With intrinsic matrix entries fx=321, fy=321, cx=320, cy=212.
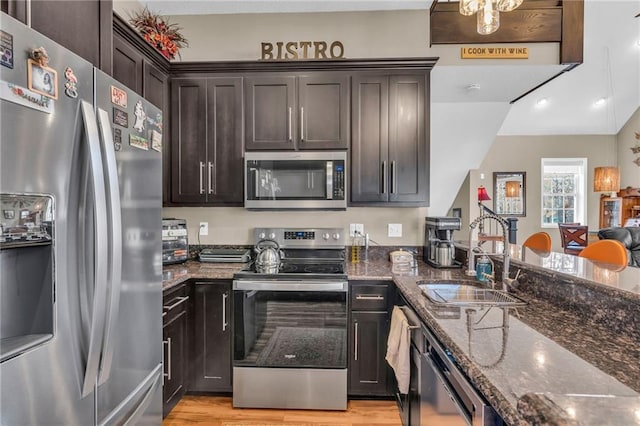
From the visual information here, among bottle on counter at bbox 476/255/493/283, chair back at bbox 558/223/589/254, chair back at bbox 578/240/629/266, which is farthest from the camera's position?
chair back at bbox 558/223/589/254

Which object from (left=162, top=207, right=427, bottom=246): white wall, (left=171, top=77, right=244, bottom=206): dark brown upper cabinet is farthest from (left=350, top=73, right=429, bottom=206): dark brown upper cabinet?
(left=171, top=77, right=244, bottom=206): dark brown upper cabinet

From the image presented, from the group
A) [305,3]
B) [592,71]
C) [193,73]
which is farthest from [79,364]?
[592,71]

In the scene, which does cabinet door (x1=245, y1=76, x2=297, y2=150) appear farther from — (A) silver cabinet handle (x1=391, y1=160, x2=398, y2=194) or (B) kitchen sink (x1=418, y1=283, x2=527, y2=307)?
(B) kitchen sink (x1=418, y1=283, x2=527, y2=307)

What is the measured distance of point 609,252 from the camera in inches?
84.7

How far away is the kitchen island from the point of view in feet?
1.77

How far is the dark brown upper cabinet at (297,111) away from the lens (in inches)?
98.8

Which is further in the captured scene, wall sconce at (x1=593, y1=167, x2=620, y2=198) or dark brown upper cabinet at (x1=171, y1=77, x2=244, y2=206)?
wall sconce at (x1=593, y1=167, x2=620, y2=198)

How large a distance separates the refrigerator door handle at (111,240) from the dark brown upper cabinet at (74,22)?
0.30 metres

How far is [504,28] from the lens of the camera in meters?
2.52

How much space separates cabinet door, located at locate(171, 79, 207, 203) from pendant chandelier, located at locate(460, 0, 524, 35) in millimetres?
1927

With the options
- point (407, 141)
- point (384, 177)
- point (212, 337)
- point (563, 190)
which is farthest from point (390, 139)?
Answer: point (563, 190)

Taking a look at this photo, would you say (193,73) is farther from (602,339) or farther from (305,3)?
(602,339)

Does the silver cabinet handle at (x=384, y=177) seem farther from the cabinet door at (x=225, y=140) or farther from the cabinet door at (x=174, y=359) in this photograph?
the cabinet door at (x=174, y=359)

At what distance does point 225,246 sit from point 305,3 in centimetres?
215
